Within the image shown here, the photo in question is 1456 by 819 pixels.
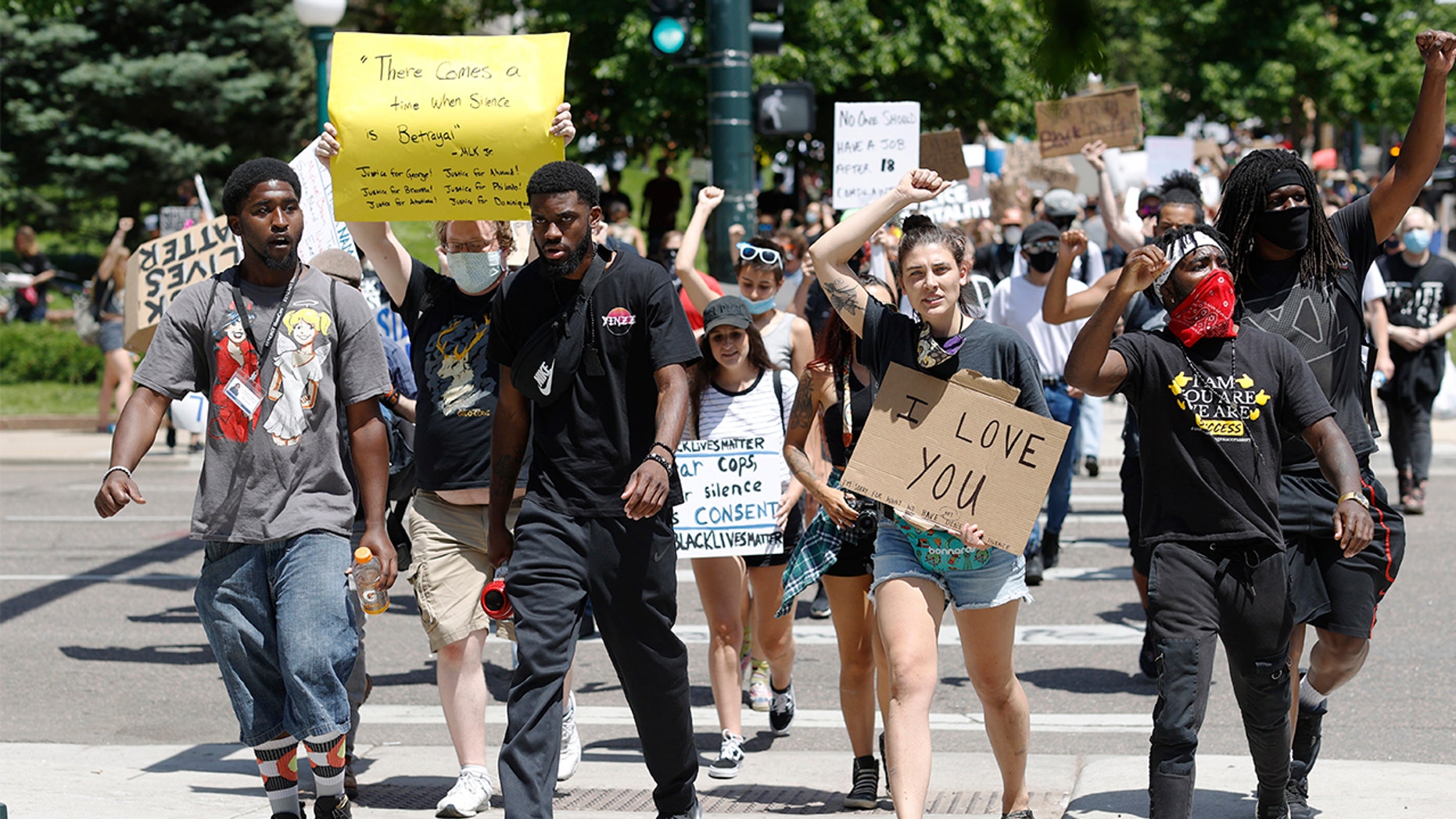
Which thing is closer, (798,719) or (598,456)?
(598,456)

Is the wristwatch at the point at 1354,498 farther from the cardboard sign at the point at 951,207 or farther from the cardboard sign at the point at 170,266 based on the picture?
the cardboard sign at the point at 951,207

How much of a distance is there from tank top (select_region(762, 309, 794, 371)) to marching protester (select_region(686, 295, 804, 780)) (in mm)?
483

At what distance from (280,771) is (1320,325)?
3380 millimetres

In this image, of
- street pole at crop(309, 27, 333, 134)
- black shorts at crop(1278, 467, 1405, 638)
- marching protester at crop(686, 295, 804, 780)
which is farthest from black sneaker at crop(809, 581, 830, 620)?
street pole at crop(309, 27, 333, 134)

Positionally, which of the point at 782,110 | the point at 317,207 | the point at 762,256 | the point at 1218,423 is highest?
the point at 782,110

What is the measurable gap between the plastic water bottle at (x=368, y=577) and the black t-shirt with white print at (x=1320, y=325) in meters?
2.65

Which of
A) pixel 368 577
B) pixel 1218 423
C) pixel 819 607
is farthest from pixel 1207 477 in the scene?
pixel 819 607

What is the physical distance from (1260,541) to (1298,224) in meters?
1.04

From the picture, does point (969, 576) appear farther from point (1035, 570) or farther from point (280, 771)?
point (1035, 570)

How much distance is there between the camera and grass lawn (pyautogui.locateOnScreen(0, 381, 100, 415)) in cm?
1859

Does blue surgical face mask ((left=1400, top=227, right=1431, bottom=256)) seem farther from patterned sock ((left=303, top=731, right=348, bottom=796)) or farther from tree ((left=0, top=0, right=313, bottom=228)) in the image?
tree ((left=0, top=0, right=313, bottom=228))

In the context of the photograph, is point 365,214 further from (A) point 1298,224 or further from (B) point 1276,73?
(B) point 1276,73

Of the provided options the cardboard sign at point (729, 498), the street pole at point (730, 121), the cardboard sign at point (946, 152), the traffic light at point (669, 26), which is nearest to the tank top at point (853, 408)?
the cardboard sign at point (729, 498)

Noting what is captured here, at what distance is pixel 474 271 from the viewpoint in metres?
5.64
